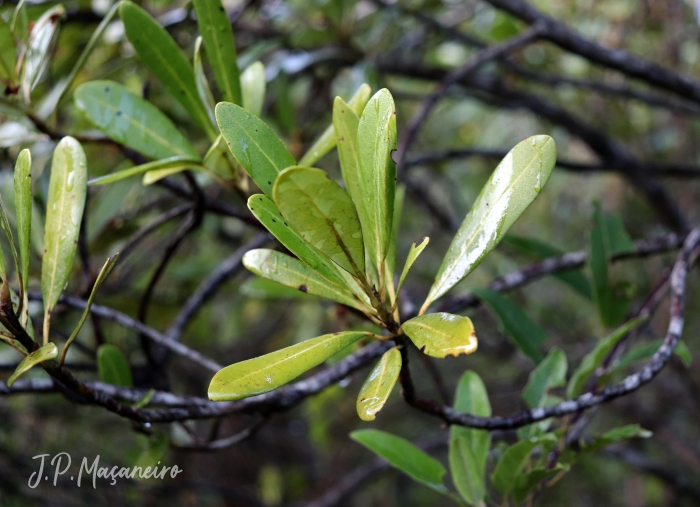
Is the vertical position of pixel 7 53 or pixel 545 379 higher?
pixel 7 53

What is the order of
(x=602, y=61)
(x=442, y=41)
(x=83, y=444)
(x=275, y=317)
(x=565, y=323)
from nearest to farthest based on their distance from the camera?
(x=602, y=61) → (x=442, y=41) → (x=83, y=444) → (x=565, y=323) → (x=275, y=317)

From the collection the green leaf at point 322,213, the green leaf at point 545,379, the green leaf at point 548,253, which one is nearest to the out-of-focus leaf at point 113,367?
the green leaf at point 322,213

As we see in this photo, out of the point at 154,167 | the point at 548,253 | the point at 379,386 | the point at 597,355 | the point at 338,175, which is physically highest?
the point at 154,167

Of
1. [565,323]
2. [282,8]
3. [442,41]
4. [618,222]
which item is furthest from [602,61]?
[565,323]

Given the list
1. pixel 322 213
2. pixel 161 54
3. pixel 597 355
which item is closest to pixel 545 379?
pixel 597 355

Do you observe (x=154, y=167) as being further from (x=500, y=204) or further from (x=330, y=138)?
(x=500, y=204)

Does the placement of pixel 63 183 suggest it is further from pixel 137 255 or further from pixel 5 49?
pixel 137 255

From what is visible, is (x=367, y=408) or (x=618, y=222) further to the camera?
(x=618, y=222)
